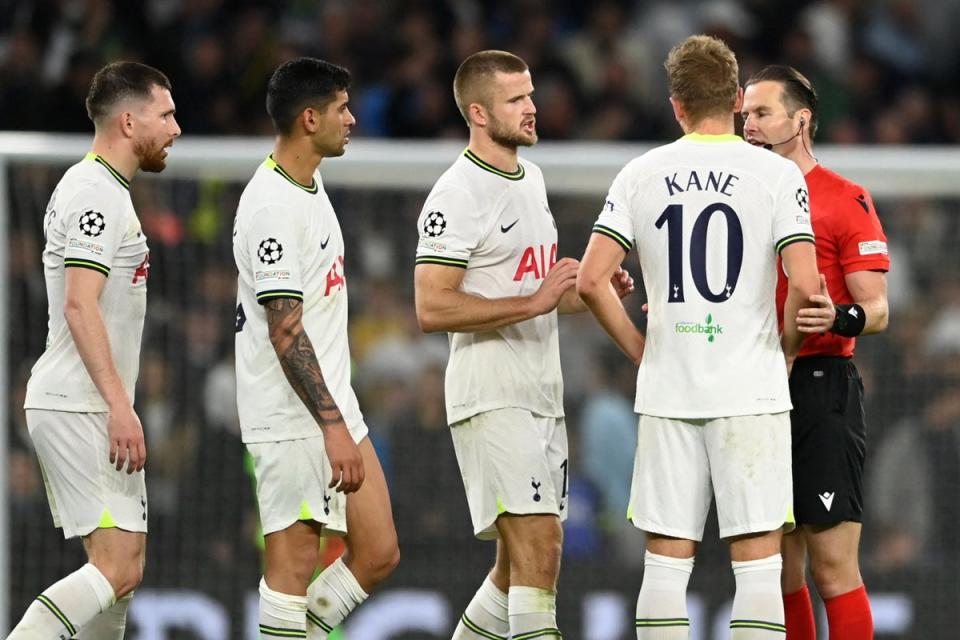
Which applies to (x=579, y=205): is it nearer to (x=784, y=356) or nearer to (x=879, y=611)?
(x=879, y=611)

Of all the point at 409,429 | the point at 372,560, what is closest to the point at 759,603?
the point at 372,560

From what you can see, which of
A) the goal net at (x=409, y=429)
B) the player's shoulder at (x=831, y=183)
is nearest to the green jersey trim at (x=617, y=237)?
the player's shoulder at (x=831, y=183)

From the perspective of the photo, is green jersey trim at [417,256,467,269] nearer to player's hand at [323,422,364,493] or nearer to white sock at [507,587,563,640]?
player's hand at [323,422,364,493]

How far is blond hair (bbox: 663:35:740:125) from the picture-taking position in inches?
207

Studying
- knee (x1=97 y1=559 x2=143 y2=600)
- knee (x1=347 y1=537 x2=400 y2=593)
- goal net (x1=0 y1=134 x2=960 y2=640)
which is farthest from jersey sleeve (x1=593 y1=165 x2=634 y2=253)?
goal net (x1=0 y1=134 x2=960 y2=640)

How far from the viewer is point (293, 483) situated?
5.52 meters

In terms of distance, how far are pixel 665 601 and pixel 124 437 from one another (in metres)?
1.96

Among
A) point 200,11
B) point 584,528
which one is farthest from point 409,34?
point 584,528

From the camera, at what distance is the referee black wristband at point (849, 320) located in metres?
5.40

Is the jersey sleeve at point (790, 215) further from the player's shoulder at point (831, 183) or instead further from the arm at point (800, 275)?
the player's shoulder at point (831, 183)

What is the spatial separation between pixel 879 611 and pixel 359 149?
395 centimetres

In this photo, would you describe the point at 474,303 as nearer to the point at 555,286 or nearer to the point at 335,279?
the point at 555,286

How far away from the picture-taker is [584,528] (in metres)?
9.27

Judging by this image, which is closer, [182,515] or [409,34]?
[182,515]
